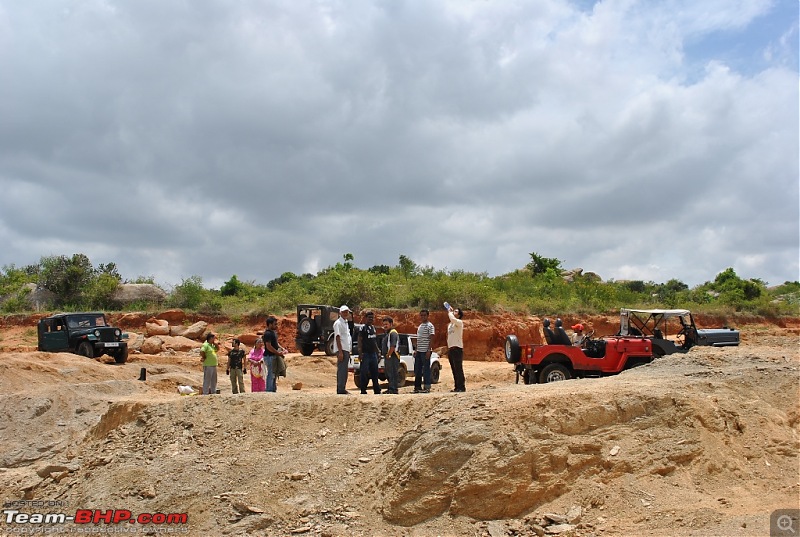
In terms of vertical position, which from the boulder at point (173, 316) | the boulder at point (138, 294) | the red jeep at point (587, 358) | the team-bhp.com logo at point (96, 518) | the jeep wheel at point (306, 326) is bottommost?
the team-bhp.com logo at point (96, 518)

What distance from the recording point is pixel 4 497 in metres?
10.6

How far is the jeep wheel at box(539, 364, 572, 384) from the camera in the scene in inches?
542

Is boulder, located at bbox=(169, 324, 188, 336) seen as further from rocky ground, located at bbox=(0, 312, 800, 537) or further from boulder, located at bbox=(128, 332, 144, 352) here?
rocky ground, located at bbox=(0, 312, 800, 537)

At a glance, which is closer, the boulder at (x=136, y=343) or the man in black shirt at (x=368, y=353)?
the man in black shirt at (x=368, y=353)

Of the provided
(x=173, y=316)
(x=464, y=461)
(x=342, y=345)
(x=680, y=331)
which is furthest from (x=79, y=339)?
(x=464, y=461)

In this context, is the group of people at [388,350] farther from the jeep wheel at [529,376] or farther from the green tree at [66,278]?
the green tree at [66,278]

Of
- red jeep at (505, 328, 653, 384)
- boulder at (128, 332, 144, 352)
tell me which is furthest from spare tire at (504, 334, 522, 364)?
boulder at (128, 332, 144, 352)

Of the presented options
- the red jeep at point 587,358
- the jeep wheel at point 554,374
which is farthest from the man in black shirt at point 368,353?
the jeep wheel at point 554,374

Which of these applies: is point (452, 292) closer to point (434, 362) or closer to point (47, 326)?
point (434, 362)

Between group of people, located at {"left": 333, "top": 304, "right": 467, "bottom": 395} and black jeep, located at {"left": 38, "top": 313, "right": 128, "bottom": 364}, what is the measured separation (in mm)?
14559

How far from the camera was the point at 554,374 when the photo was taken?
13.8 meters

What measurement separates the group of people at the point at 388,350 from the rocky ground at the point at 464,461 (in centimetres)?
123

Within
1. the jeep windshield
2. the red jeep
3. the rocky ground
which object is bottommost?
the rocky ground

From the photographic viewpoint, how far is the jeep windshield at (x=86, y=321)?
2445cm
